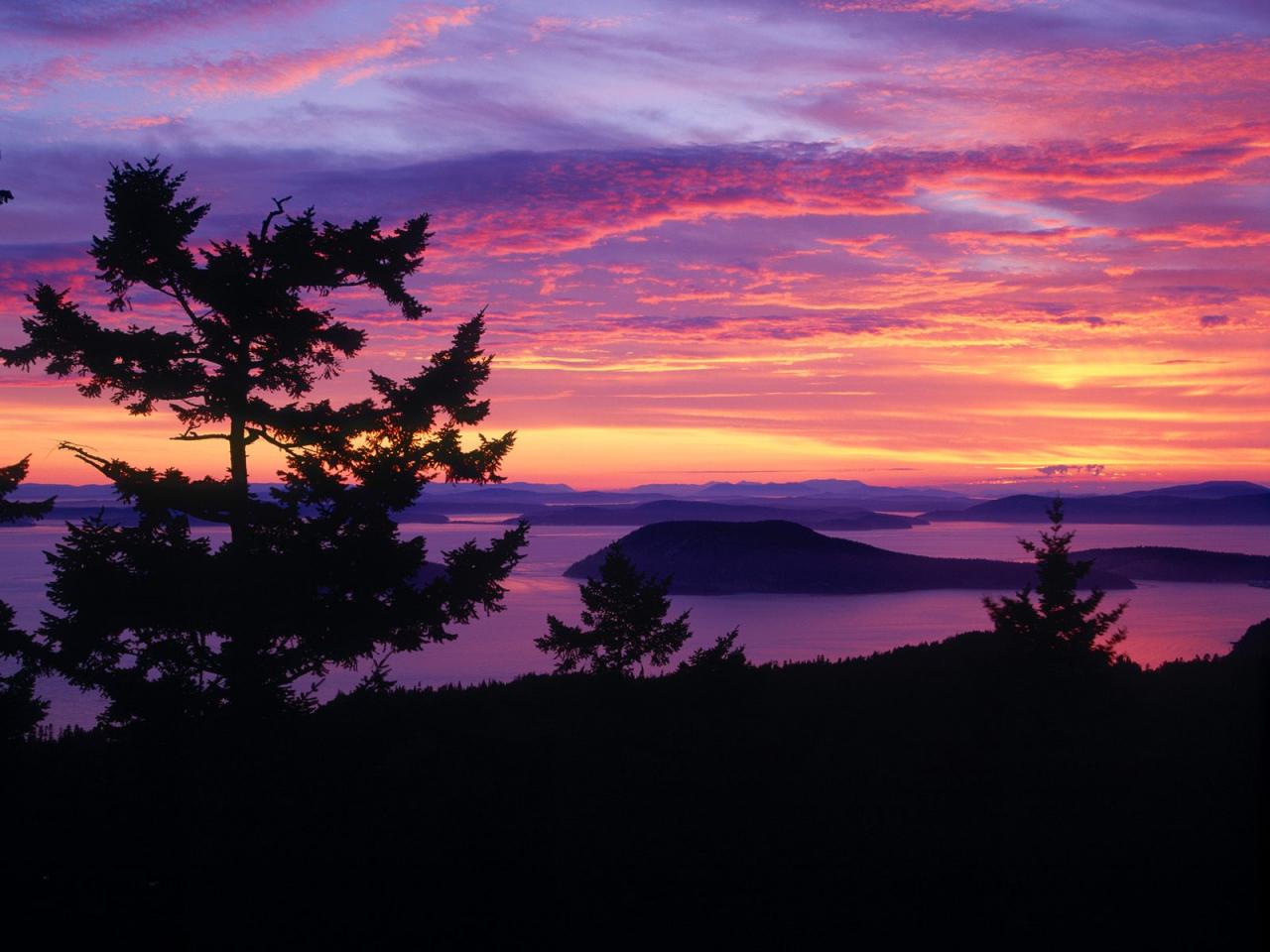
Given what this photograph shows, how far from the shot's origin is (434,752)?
16.4 metres

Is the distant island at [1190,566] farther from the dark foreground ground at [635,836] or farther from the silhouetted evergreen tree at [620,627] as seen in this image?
the dark foreground ground at [635,836]

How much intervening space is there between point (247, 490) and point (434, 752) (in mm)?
6201

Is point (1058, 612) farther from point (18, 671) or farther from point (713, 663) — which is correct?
point (18, 671)

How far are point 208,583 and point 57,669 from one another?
3815 mm

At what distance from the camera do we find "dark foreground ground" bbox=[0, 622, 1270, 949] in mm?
10305

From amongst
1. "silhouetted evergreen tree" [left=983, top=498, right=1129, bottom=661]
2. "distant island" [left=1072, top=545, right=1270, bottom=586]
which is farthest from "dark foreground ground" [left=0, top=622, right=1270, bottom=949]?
"distant island" [left=1072, top=545, right=1270, bottom=586]

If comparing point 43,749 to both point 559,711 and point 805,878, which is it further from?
point 805,878

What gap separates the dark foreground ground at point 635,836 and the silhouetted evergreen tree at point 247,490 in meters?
1.69

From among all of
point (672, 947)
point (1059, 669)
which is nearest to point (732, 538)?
point (1059, 669)

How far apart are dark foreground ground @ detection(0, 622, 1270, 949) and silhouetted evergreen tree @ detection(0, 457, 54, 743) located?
2.18 ft

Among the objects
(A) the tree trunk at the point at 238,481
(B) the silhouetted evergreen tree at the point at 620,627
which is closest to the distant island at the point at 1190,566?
(B) the silhouetted evergreen tree at the point at 620,627

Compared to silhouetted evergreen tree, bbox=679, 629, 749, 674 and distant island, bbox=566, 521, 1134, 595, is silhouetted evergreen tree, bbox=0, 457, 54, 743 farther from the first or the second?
distant island, bbox=566, 521, 1134, 595

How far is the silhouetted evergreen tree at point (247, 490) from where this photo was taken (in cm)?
1552

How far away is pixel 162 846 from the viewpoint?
1184cm
